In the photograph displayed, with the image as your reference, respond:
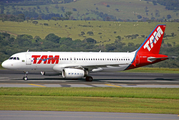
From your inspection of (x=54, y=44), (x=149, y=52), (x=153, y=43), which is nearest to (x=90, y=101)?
(x=149, y=52)

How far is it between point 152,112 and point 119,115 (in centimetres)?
286

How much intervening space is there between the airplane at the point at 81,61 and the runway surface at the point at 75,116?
22.6 metres

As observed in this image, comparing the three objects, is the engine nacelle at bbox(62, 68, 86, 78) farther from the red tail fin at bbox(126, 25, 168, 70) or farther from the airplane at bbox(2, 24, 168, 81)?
the red tail fin at bbox(126, 25, 168, 70)

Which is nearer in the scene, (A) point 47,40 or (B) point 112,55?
(B) point 112,55

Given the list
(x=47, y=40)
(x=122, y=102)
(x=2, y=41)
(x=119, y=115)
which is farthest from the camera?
(x=47, y=40)

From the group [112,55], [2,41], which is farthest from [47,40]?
[112,55]

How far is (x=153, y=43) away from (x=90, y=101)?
2613cm

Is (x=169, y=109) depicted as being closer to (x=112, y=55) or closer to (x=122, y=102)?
(x=122, y=102)

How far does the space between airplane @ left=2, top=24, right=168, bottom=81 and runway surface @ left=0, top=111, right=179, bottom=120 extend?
890 inches

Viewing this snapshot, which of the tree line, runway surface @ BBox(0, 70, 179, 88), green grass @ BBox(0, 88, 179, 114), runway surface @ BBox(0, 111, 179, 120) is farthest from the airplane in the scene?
the tree line

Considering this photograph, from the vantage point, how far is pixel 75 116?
20344mm

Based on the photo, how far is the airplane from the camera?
44.9 m

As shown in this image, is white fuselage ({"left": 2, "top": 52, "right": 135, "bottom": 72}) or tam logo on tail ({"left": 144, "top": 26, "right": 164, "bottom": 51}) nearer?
white fuselage ({"left": 2, "top": 52, "right": 135, "bottom": 72})

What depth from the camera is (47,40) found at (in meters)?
194
